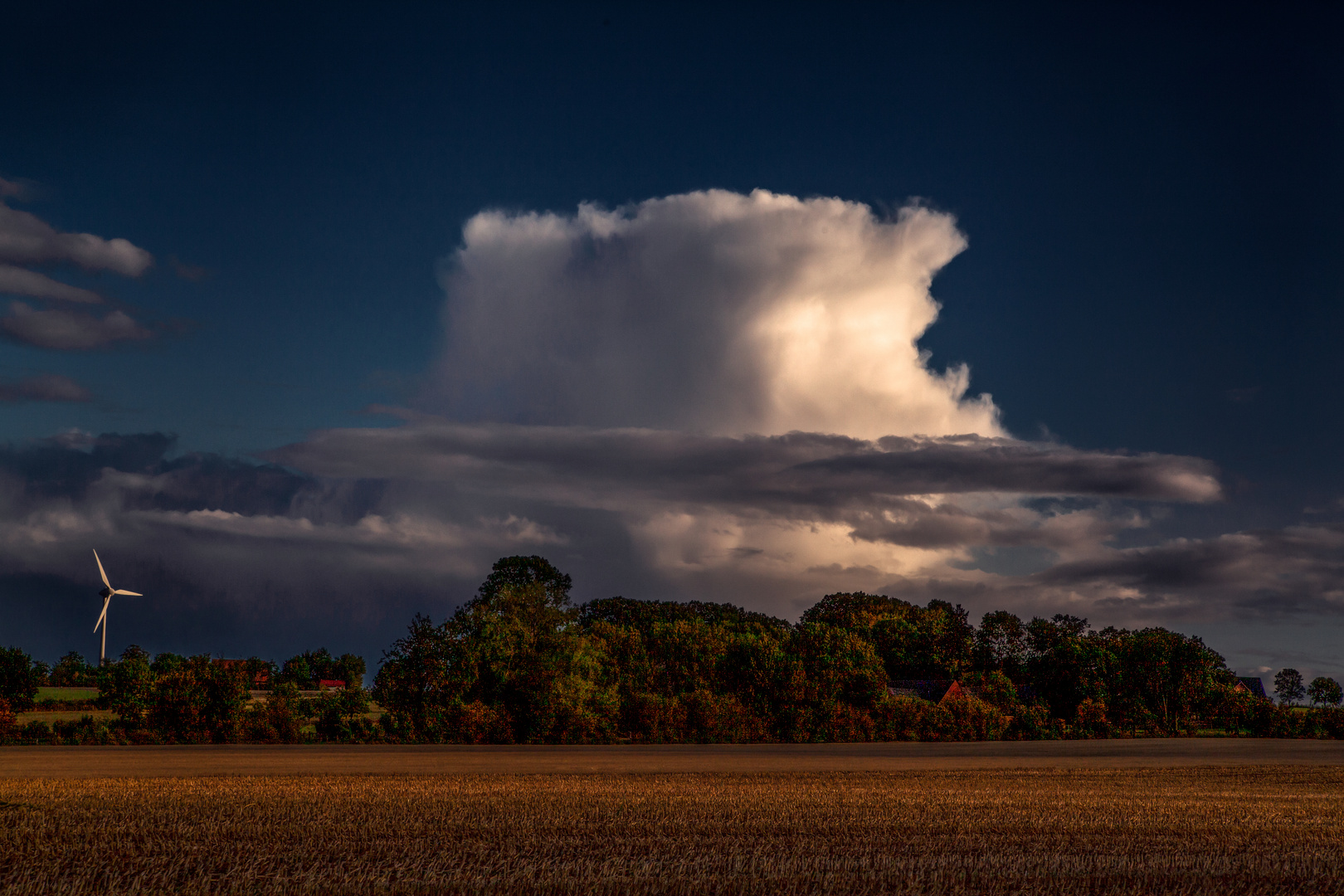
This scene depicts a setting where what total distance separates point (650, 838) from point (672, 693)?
45.3m

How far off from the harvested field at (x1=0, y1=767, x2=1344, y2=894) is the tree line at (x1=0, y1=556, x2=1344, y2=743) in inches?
929

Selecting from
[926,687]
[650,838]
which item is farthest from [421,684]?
[926,687]

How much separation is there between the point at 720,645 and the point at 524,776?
32416 millimetres

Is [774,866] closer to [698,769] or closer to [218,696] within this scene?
[698,769]

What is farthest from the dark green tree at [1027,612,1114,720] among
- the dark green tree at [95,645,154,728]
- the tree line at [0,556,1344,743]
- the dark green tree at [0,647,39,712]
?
the dark green tree at [0,647,39,712]

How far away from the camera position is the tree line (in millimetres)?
56156

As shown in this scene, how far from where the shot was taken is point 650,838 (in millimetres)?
21219

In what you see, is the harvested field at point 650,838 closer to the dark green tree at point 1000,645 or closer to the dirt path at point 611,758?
the dirt path at point 611,758

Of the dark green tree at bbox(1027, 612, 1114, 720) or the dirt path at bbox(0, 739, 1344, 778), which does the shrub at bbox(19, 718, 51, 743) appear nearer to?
the dirt path at bbox(0, 739, 1344, 778)

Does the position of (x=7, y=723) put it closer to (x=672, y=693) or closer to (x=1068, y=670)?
(x=672, y=693)

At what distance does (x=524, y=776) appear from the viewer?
36562mm

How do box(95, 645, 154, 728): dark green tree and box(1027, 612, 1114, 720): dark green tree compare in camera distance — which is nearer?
box(95, 645, 154, 728): dark green tree

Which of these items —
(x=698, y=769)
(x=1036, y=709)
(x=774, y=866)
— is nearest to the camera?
(x=774, y=866)

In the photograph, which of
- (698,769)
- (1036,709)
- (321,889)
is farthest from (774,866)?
(1036,709)
